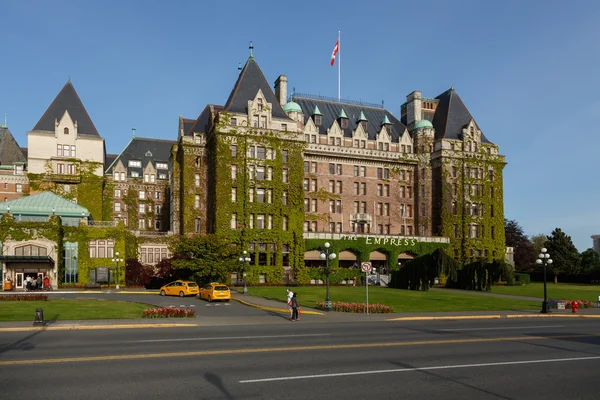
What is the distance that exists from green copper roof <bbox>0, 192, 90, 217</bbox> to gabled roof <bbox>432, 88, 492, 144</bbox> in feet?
181

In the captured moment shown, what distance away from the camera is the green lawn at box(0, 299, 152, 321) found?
2895cm

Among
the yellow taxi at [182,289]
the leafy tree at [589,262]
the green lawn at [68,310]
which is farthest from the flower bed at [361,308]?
the leafy tree at [589,262]

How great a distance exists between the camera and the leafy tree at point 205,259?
191 ft

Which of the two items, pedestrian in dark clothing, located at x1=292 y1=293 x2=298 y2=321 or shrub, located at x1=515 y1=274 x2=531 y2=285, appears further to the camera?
shrub, located at x1=515 y1=274 x2=531 y2=285

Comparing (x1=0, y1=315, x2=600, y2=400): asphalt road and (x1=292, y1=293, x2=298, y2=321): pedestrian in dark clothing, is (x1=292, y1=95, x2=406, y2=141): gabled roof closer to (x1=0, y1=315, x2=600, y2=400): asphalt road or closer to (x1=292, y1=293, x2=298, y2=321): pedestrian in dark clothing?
(x1=292, y1=293, x2=298, y2=321): pedestrian in dark clothing

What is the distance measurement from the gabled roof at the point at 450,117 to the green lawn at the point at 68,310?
202 ft

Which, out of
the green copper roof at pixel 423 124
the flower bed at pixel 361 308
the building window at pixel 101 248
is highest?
the green copper roof at pixel 423 124

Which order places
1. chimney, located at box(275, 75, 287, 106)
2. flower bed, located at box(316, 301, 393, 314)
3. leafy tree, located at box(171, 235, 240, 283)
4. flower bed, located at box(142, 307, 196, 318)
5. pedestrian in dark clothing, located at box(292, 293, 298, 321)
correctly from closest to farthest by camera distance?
1. pedestrian in dark clothing, located at box(292, 293, 298, 321)
2. flower bed, located at box(142, 307, 196, 318)
3. flower bed, located at box(316, 301, 393, 314)
4. leafy tree, located at box(171, 235, 240, 283)
5. chimney, located at box(275, 75, 287, 106)

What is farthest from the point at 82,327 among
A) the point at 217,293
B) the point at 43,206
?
the point at 43,206

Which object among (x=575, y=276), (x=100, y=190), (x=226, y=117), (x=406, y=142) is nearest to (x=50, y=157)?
(x=100, y=190)

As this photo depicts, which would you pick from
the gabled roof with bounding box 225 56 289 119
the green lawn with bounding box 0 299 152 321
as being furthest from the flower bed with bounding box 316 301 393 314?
the gabled roof with bounding box 225 56 289 119

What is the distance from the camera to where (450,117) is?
84938 mm

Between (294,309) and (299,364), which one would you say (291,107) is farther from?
(299,364)

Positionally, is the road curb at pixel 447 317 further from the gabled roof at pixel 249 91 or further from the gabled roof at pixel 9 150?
the gabled roof at pixel 9 150
